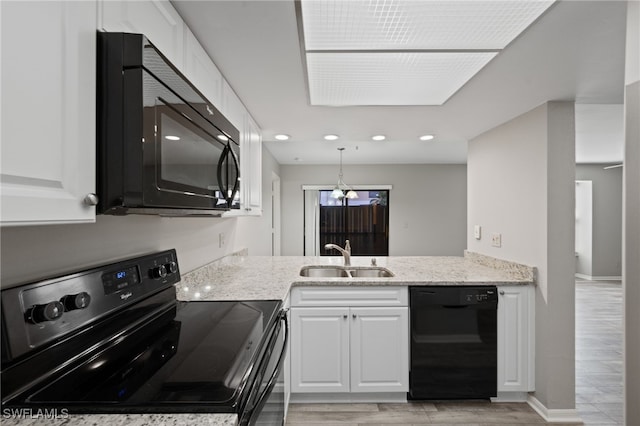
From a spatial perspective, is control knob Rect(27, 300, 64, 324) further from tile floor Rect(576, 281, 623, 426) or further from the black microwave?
tile floor Rect(576, 281, 623, 426)

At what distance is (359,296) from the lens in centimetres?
223

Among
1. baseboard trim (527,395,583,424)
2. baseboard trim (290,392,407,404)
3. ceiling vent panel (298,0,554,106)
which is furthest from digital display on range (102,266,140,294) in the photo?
baseboard trim (527,395,583,424)

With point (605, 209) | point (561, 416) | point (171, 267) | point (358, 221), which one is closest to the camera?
point (171, 267)

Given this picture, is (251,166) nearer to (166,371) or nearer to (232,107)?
(232,107)

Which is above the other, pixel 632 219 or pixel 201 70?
pixel 201 70

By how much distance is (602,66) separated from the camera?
159 cm

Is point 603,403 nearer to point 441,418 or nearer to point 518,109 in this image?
point 441,418

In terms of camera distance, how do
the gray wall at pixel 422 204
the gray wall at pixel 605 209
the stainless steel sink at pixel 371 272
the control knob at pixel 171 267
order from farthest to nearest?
the gray wall at pixel 422 204 < the gray wall at pixel 605 209 < the stainless steel sink at pixel 371 272 < the control knob at pixel 171 267

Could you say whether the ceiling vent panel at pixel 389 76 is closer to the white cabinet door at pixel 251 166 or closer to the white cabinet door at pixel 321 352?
the white cabinet door at pixel 251 166

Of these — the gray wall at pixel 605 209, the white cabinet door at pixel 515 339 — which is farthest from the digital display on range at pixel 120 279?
the gray wall at pixel 605 209

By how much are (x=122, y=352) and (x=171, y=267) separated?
0.53 m

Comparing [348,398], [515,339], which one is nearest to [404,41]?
[515,339]

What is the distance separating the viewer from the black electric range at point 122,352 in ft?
2.30

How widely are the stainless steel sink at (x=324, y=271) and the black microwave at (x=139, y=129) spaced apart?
1.88m
